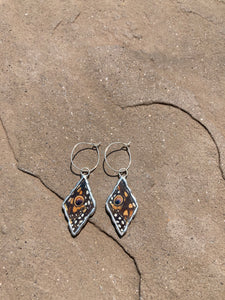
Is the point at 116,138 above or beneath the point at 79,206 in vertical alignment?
above

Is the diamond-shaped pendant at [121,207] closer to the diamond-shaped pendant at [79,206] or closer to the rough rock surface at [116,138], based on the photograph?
the rough rock surface at [116,138]

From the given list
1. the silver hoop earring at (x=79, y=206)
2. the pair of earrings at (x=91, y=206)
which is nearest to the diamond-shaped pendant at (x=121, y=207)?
the pair of earrings at (x=91, y=206)

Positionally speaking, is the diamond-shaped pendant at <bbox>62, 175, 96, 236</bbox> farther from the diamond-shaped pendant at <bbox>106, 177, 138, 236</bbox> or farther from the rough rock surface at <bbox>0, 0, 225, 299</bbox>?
the diamond-shaped pendant at <bbox>106, 177, 138, 236</bbox>

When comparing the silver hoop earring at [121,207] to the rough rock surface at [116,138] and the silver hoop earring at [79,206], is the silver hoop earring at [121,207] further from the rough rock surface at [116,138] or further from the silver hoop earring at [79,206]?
the silver hoop earring at [79,206]

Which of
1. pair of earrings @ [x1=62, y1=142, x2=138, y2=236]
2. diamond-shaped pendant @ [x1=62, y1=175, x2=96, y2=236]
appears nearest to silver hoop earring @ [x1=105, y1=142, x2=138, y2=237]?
pair of earrings @ [x1=62, y1=142, x2=138, y2=236]

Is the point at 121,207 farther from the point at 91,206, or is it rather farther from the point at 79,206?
the point at 79,206

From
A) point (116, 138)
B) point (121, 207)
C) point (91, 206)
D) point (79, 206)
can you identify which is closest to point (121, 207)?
point (121, 207)
